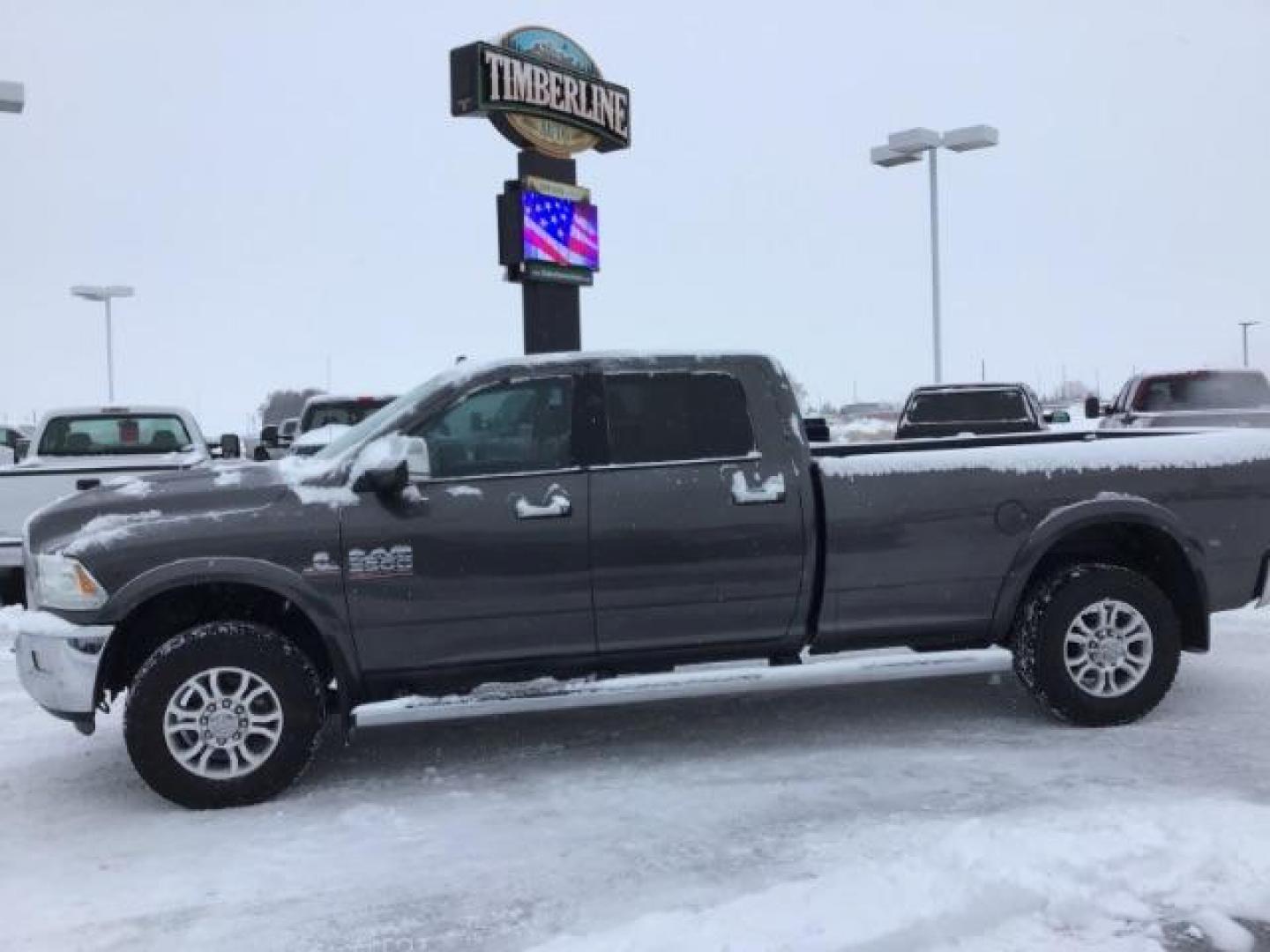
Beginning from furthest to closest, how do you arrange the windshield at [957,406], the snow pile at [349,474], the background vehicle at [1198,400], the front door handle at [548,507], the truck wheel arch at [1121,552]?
the windshield at [957,406]
the background vehicle at [1198,400]
the truck wheel arch at [1121,552]
the front door handle at [548,507]
the snow pile at [349,474]

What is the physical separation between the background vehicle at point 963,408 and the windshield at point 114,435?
901 cm

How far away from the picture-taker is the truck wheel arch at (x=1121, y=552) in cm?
589

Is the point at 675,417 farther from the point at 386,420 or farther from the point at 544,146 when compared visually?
the point at 544,146

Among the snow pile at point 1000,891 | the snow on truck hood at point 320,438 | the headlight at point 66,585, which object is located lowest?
the snow pile at point 1000,891

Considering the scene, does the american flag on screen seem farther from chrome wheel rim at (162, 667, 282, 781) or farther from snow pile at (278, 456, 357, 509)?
chrome wheel rim at (162, 667, 282, 781)

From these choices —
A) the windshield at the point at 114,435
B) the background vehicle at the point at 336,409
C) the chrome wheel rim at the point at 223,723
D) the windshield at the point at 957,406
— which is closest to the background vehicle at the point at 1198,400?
the windshield at the point at 957,406

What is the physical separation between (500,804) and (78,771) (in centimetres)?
224

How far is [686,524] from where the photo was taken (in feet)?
18.0

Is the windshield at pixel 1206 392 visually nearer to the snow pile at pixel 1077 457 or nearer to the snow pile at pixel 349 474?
the snow pile at pixel 1077 457

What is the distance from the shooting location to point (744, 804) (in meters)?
5.01

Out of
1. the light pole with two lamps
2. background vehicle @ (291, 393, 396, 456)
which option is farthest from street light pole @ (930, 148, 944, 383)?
background vehicle @ (291, 393, 396, 456)

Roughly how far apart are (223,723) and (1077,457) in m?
4.26

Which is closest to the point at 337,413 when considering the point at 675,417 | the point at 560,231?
the point at 560,231

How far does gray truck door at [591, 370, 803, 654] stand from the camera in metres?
5.45
